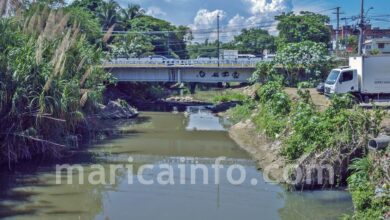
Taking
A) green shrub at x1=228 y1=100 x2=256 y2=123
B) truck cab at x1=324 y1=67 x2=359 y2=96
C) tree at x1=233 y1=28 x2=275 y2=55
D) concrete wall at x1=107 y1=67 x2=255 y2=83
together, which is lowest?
green shrub at x1=228 y1=100 x2=256 y2=123

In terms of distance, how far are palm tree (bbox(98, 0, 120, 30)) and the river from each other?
48245 mm

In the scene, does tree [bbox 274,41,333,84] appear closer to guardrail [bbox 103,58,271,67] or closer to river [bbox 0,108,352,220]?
guardrail [bbox 103,58,271,67]

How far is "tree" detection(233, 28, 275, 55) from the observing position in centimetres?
8648

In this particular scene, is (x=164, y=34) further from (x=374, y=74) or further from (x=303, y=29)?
(x=374, y=74)

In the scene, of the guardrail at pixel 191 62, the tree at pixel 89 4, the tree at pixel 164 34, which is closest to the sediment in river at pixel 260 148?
the guardrail at pixel 191 62

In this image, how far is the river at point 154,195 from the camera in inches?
578

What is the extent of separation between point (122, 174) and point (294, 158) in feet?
21.6

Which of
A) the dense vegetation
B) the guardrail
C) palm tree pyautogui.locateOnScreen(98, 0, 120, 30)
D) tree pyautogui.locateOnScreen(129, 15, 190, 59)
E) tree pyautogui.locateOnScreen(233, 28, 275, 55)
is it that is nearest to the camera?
the dense vegetation

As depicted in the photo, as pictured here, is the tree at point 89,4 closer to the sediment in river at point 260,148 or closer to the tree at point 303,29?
the tree at point 303,29

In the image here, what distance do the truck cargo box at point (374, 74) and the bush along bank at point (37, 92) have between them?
568 inches

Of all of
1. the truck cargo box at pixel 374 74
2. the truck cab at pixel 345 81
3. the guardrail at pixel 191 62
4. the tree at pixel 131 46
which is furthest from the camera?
the tree at pixel 131 46

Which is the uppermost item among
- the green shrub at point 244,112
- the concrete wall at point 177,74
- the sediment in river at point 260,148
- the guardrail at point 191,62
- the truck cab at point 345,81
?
the guardrail at point 191,62

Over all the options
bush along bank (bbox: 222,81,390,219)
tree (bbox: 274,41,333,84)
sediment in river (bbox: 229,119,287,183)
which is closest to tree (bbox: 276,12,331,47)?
tree (bbox: 274,41,333,84)

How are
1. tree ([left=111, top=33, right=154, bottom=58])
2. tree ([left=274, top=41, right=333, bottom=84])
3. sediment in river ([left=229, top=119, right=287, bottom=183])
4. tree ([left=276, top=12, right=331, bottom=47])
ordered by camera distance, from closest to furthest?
sediment in river ([left=229, top=119, right=287, bottom=183]) < tree ([left=274, top=41, right=333, bottom=84]) < tree ([left=111, top=33, right=154, bottom=58]) < tree ([left=276, top=12, right=331, bottom=47])
